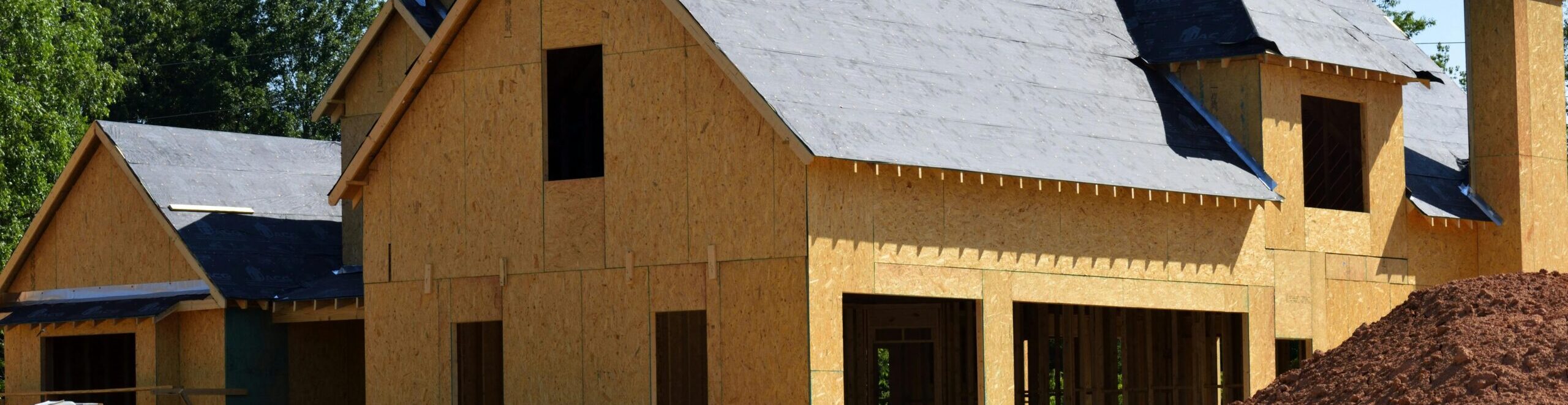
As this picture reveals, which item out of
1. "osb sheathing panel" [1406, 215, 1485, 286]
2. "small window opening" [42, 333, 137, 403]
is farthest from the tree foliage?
"osb sheathing panel" [1406, 215, 1485, 286]

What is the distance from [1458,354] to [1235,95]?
7.55 m

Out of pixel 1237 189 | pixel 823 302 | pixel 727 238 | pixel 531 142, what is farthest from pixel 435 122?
pixel 1237 189

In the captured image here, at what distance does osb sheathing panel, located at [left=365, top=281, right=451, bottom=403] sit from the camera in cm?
2105

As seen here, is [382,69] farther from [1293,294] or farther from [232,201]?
[1293,294]

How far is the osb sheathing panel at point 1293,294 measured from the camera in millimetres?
23031

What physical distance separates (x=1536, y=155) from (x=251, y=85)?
4208cm

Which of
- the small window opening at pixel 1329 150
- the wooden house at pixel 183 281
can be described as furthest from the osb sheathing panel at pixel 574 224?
the small window opening at pixel 1329 150

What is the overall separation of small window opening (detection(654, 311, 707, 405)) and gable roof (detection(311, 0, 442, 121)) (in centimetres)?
580

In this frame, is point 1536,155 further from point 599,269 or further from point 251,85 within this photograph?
point 251,85

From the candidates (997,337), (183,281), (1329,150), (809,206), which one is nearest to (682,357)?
(997,337)

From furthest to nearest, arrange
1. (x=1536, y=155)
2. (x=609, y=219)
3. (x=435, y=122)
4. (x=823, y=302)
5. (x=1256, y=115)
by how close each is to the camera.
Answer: (x=1536, y=155) < (x=1256, y=115) < (x=435, y=122) < (x=609, y=219) < (x=823, y=302)

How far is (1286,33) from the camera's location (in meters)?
23.5

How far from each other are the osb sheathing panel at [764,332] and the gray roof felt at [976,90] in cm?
145

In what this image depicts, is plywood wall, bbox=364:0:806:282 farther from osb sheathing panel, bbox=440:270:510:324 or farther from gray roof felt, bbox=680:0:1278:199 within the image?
gray roof felt, bbox=680:0:1278:199
